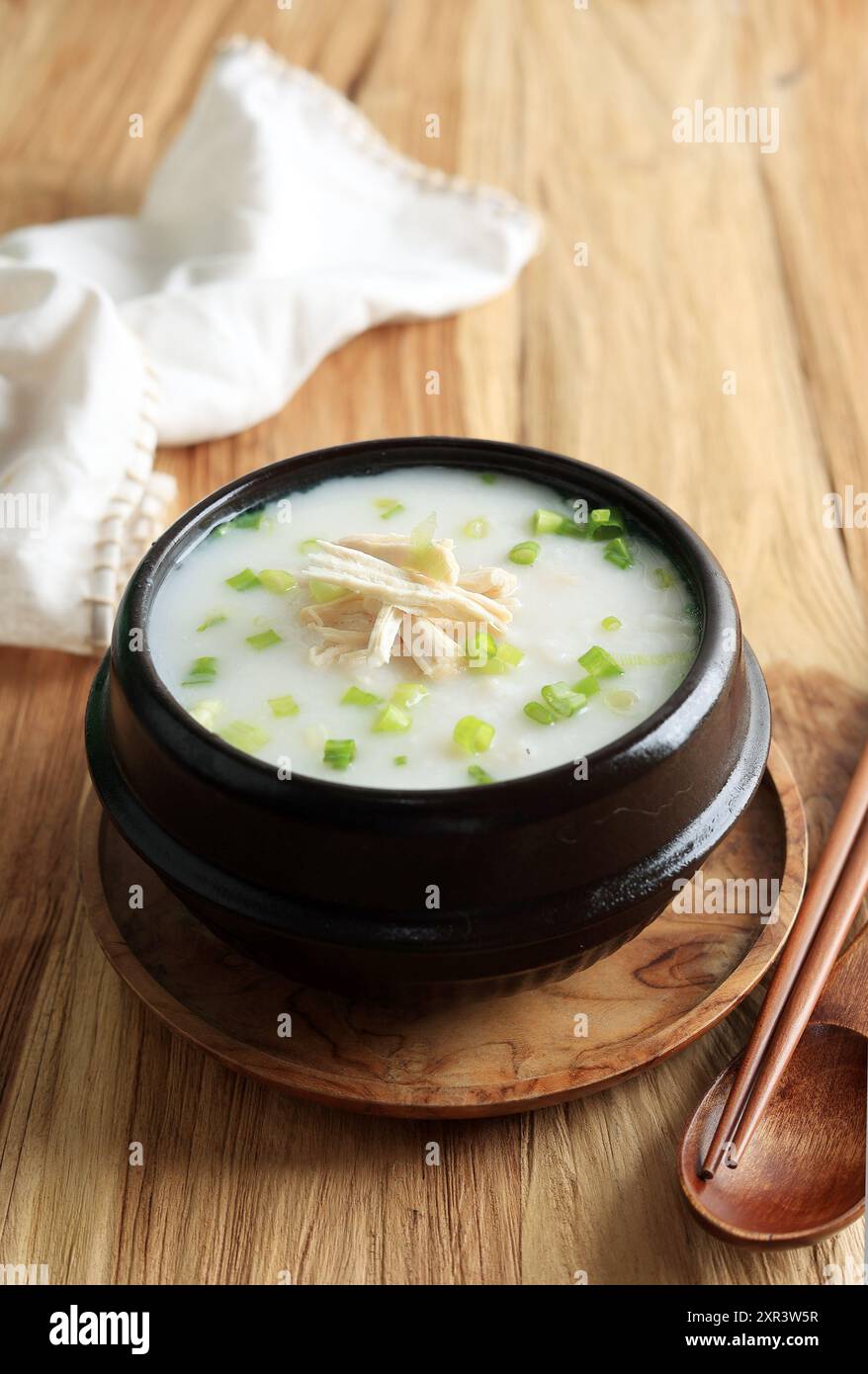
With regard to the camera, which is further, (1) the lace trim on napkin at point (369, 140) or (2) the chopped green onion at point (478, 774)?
(1) the lace trim on napkin at point (369, 140)

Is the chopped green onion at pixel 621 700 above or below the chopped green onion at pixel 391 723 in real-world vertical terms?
above

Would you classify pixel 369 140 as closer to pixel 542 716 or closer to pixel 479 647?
pixel 479 647

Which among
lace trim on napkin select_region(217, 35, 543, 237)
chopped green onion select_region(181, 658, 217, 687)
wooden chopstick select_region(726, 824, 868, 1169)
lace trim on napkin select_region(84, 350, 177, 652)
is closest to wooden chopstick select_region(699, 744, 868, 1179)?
wooden chopstick select_region(726, 824, 868, 1169)

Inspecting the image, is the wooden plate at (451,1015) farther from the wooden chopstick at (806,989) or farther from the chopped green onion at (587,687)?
the chopped green onion at (587,687)

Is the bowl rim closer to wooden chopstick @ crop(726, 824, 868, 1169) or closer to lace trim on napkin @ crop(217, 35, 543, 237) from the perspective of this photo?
wooden chopstick @ crop(726, 824, 868, 1169)

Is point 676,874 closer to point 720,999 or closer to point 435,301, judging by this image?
point 720,999

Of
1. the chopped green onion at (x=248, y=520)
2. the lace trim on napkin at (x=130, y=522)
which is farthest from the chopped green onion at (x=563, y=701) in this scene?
the lace trim on napkin at (x=130, y=522)
